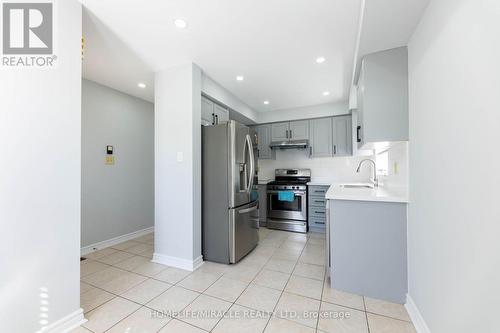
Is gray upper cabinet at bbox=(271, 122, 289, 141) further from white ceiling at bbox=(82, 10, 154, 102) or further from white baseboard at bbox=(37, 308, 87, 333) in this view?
white baseboard at bbox=(37, 308, 87, 333)

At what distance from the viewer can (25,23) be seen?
1355 mm

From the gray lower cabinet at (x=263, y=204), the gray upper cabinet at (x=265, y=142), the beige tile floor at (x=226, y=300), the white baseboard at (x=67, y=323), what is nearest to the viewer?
the white baseboard at (x=67, y=323)

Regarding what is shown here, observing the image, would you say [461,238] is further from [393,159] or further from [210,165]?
[210,165]

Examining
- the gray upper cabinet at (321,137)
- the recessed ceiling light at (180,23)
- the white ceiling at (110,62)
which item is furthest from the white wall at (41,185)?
the gray upper cabinet at (321,137)

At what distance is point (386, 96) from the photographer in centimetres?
181

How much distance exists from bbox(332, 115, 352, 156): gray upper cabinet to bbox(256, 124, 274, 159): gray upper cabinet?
1.38m

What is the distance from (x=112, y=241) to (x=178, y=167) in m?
1.90

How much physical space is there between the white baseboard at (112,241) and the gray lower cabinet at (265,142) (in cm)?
282

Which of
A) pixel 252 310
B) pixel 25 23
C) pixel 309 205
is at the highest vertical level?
pixel 25 23

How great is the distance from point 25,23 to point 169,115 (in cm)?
134

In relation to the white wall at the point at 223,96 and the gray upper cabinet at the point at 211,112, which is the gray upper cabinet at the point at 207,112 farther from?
the white wall at the point at 223,96

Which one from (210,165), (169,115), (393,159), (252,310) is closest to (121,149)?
(169,115)

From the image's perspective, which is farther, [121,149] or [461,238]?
[121,149]

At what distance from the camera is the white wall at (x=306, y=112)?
3.99 metres
